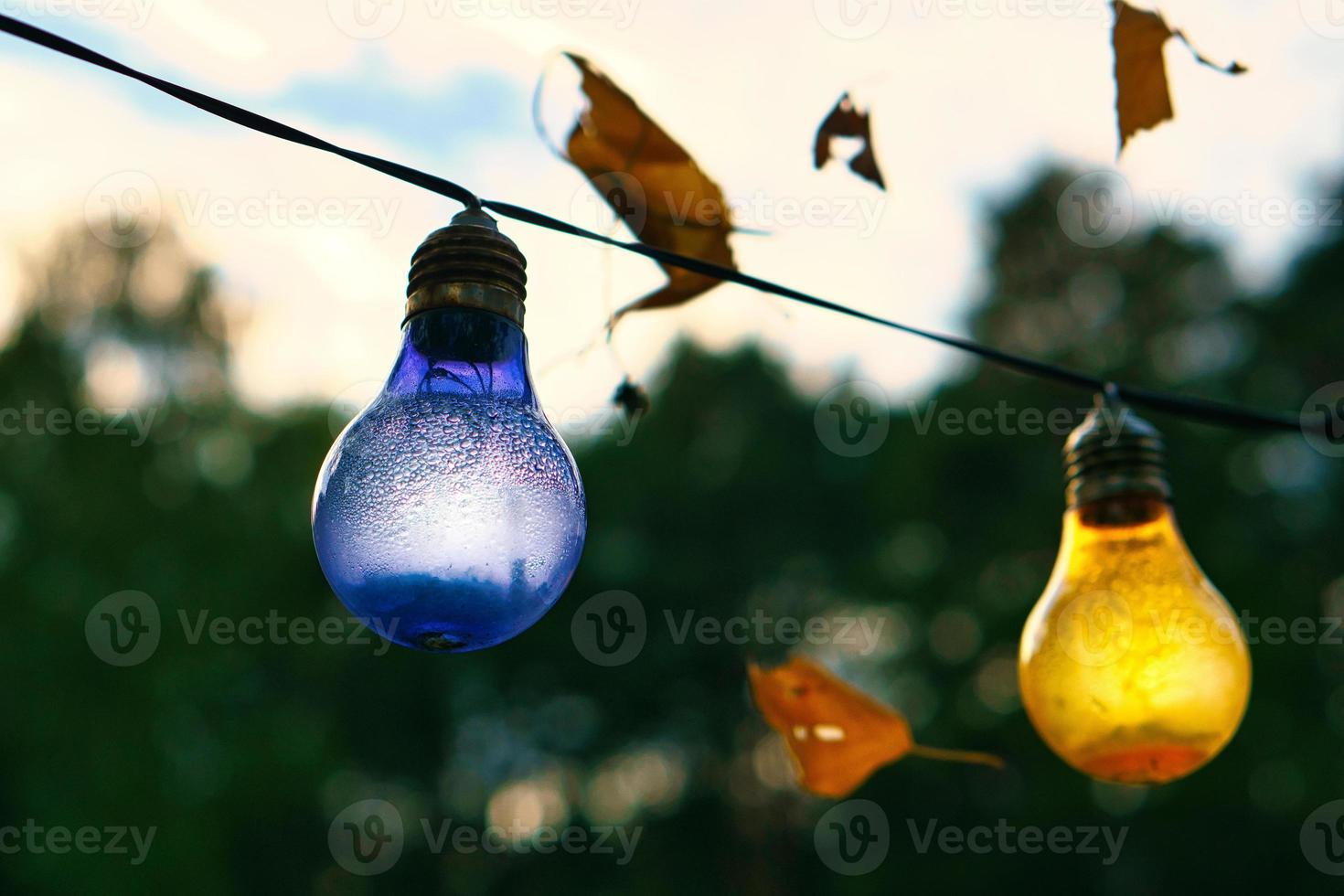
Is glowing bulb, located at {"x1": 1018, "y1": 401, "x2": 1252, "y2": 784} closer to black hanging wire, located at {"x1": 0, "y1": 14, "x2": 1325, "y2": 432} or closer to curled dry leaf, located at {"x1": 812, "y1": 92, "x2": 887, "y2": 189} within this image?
black hanging wire, located at {"x1": 0, "y1": 14, "x2": 1325, "y2": 432}

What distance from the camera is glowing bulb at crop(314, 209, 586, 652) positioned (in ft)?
3.65

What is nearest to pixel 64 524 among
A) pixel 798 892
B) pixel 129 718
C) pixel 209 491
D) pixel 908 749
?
pixel 209 491

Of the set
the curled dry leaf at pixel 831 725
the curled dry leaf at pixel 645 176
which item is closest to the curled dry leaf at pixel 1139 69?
the curled dry leaf at pixel 645 176

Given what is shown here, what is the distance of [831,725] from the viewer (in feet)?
6.50

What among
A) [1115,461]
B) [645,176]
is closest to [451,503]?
[645,176]

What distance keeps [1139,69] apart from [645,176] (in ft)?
2.33

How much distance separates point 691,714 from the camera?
1588 cm

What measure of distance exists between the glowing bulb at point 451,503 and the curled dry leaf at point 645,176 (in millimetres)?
537

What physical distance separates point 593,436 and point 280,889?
266 inches

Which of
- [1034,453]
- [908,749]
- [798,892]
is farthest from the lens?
[798,892]

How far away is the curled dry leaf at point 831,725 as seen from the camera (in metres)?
1.97

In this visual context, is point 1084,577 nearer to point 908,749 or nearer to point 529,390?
point 908,749

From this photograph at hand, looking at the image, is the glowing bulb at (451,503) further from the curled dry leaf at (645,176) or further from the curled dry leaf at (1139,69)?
the curled dry leaf at (1139,69)

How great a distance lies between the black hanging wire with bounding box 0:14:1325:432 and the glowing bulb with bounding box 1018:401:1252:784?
14cm
